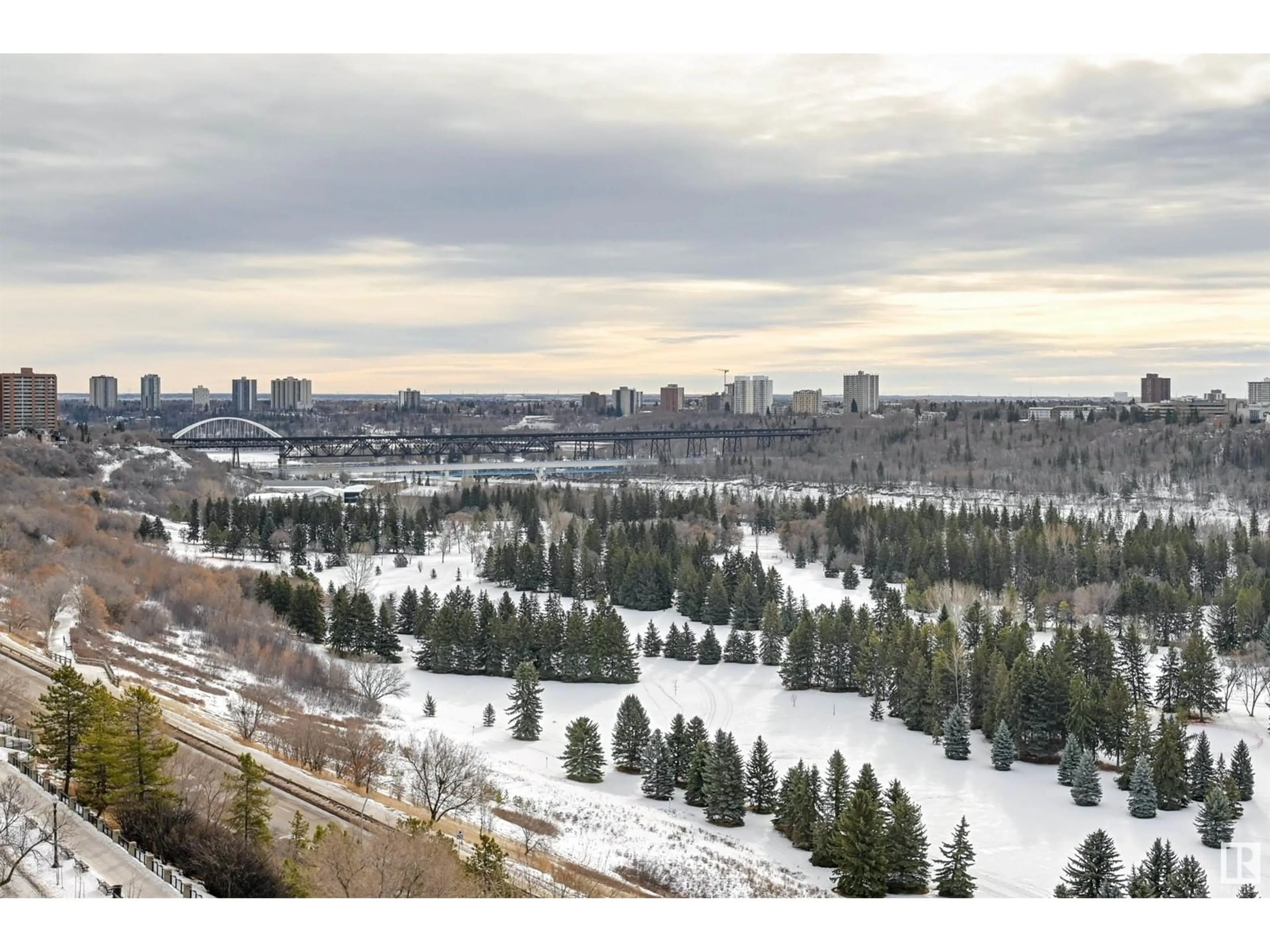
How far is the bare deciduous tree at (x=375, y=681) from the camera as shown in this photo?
32656 millimetres

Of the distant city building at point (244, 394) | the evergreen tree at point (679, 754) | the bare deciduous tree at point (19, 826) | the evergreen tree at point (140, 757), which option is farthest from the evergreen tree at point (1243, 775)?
the distant city building at point (244, 394)

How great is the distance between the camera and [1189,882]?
654 inches

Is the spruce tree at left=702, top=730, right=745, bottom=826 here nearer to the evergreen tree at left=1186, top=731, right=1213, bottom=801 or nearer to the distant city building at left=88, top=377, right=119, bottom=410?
the evergreen tree at left=1186, top=731, right=1213, bottom=801

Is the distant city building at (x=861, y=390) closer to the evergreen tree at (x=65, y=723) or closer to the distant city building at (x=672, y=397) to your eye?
the distant city building at (x=672, y=397)

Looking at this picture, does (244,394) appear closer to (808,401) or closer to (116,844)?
(808,401)

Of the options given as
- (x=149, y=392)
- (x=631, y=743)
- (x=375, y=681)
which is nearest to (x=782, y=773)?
(x=631, y=743)

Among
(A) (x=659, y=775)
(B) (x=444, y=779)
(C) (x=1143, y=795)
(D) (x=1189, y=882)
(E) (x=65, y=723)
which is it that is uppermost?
(E) (x=65, y=723)

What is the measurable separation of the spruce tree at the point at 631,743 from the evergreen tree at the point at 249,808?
499 inches

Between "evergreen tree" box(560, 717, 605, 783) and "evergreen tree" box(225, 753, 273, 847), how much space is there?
1132 cm

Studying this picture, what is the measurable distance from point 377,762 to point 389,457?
8392 centimetres

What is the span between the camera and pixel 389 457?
104062 mm

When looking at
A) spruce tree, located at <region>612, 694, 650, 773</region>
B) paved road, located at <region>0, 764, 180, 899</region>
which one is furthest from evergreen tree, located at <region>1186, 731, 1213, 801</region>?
paved road, located at <region>0, 764, 180, 899</region>

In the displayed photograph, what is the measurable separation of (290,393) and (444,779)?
175 m

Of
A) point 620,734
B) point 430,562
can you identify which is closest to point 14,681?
point 620,734
